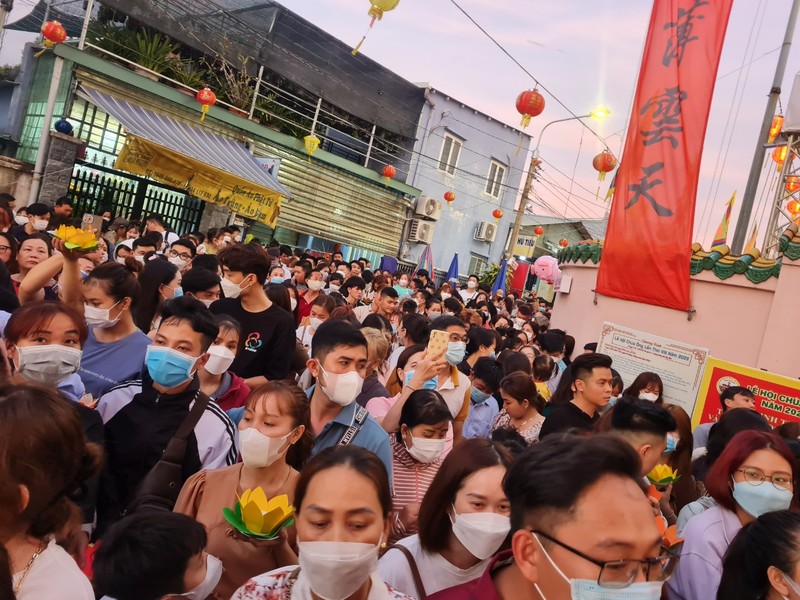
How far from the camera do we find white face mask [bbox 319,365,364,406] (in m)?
3.42

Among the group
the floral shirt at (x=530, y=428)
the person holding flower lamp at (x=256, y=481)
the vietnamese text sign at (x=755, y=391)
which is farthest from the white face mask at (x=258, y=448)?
the vietnamese text sign at (x=755, y=391)

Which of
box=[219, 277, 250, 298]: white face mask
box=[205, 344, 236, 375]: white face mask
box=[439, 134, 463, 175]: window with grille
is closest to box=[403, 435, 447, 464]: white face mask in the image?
box=[205, 344, 236, 375]: white face mask

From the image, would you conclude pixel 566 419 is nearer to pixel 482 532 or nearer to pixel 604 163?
pixel 482 532

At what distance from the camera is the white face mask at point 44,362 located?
118 inches

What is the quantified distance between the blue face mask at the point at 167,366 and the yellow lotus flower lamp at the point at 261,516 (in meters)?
1.08

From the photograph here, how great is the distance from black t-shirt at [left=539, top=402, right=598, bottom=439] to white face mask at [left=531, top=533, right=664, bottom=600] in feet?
8.37

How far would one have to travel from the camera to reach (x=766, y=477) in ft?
10.2

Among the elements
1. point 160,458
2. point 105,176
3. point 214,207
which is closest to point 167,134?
point 105,176

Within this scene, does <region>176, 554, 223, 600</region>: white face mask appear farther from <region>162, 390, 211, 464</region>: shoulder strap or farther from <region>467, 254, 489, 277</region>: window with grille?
<region>467, 254, 489, 277</region>: window with grille

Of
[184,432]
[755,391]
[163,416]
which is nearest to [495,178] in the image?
[755,391]

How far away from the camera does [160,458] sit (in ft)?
9.61

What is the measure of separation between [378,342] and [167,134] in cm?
1084

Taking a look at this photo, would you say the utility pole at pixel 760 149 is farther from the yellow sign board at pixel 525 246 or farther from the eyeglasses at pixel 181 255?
the yellow sign board at pixel 525 246

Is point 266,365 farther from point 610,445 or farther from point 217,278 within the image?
point 610,445
